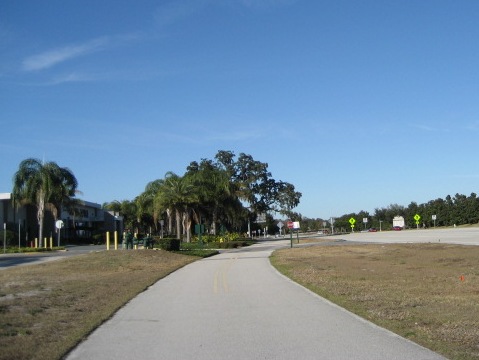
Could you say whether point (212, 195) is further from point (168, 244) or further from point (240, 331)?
point (240, 331)

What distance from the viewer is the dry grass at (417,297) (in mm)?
9125

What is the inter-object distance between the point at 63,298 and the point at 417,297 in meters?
9.19

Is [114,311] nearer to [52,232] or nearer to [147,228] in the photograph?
[52,232]

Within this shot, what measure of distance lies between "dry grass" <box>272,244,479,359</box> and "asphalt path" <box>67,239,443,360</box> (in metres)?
0.47

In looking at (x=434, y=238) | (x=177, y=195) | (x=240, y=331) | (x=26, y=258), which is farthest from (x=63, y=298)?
(x=434, y=238)

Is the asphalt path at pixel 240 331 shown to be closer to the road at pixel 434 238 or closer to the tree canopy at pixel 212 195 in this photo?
the road at pixel 434 238

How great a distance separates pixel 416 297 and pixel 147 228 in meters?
97.4

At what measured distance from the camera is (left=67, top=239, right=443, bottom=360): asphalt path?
8.12 meters

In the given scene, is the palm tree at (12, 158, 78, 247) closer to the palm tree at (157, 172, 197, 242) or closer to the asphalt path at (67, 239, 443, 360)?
the palm tree at (157, 172, 197, 242)

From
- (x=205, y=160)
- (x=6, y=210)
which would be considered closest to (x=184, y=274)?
(x=6, y=210)

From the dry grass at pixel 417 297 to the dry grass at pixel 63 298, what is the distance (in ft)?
17.6

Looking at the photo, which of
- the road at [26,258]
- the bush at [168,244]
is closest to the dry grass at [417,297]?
the road at [26,258]

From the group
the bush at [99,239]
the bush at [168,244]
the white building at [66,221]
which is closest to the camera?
the bush at [168,244]

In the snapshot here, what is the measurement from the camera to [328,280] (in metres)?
19.6
